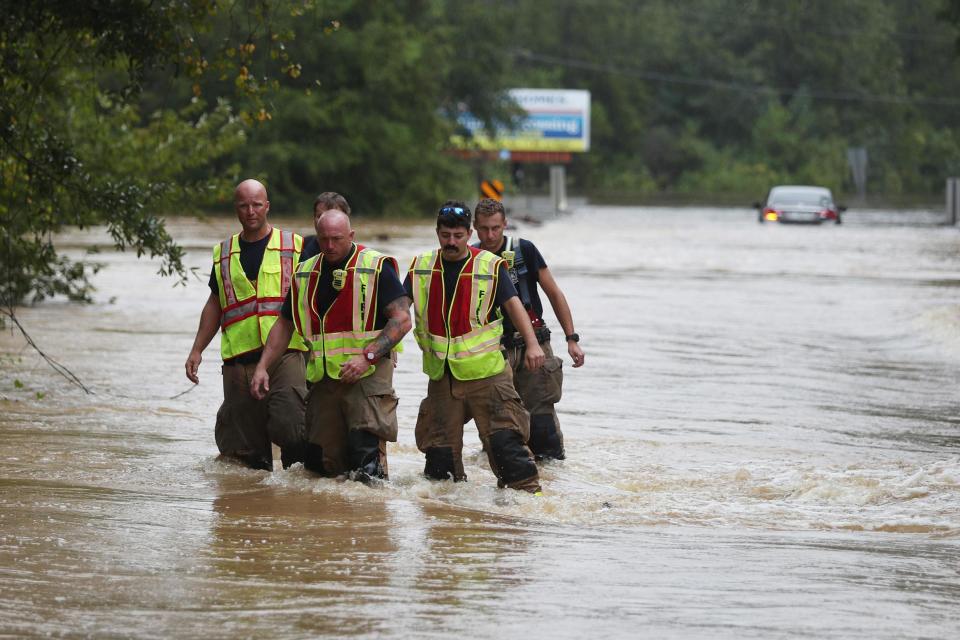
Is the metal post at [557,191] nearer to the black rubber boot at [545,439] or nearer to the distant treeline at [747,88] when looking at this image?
the distant treeline at [747,88]

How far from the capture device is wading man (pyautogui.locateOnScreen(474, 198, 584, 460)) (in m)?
10.1

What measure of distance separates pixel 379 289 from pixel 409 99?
47.3 meters

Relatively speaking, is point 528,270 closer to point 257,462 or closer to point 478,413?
point 478,413

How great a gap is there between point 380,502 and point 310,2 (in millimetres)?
4439

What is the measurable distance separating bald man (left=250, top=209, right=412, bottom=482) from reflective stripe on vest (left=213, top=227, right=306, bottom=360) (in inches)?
13.6

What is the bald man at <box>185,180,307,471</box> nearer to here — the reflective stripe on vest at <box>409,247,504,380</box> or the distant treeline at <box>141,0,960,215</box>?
the reflective stripe on vest at <box>409,247,504,380</box>

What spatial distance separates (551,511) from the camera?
921 centimetres

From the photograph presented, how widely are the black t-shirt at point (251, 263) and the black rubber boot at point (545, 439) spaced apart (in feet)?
6.10

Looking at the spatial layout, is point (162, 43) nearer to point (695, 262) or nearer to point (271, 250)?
point (271, 250)

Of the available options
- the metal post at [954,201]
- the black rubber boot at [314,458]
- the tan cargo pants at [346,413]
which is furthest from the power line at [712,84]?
the tan cargo pants at [346,413]

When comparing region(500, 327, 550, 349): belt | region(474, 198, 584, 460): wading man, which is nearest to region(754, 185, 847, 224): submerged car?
region(474, 198, 584, 460): wading man

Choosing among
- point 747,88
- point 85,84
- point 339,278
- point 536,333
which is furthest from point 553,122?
point 339,278

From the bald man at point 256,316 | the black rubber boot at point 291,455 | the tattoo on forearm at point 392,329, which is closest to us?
the tattoo on forearm at point 392,329

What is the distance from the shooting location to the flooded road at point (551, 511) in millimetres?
6820
